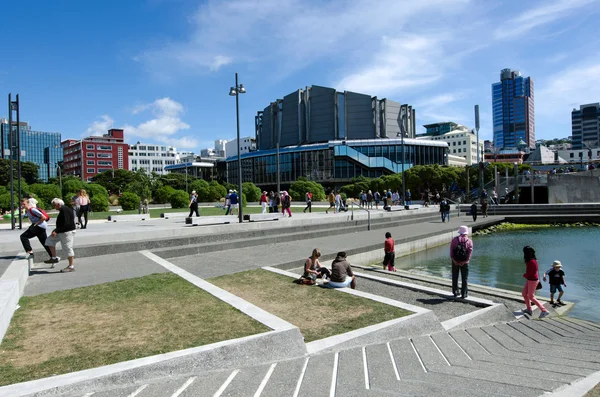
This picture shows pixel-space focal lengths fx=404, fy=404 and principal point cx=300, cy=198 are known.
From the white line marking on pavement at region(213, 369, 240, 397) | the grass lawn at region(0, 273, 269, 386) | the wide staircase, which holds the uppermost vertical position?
the grass lawn at region(0, 273, 269, 386)

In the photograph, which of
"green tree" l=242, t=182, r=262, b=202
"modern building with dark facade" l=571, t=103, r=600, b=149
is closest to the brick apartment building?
"green tree" l=242, t=182, r=262, b=202

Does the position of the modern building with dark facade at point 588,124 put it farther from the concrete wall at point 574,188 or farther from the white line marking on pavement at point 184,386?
the white line marking on pavement at point 184,386

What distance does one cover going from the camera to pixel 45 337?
4.93 m

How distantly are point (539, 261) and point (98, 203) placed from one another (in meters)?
27.2

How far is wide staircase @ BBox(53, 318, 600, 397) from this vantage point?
12.9ft

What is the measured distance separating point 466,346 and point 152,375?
404cm

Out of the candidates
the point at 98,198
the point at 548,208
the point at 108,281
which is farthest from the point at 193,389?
the point at 548,208

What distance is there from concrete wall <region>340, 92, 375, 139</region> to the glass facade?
1205 centimetres

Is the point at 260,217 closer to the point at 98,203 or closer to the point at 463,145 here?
the point at 98,203

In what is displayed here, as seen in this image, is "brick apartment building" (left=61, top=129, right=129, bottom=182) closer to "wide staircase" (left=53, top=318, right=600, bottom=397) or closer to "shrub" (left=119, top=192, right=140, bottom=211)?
"shrub" (left=119, top=192, right=140, bottom=211)

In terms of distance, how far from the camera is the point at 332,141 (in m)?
77.8

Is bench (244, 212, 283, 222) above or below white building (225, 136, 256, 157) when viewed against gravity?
below

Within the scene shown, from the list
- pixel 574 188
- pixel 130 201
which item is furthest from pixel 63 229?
pixel 574 188

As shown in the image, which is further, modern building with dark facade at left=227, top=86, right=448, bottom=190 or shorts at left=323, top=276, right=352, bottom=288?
modern building with dark facade at left=227, top=86, right=448, bottom=190
